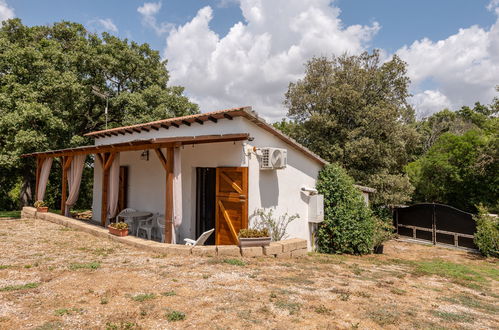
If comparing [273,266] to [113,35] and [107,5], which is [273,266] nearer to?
[107,5]

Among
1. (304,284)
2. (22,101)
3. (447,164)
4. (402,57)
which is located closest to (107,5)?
(22,101)

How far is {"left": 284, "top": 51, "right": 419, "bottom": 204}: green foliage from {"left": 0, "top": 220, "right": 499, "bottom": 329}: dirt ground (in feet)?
25.7

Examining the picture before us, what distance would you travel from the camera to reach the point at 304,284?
5.33m

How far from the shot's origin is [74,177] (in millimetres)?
11406

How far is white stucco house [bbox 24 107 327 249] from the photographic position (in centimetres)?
746

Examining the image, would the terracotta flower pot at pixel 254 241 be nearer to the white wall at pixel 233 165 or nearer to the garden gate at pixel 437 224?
the white wall at pixel 233 165

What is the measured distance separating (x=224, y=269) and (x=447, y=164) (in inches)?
599

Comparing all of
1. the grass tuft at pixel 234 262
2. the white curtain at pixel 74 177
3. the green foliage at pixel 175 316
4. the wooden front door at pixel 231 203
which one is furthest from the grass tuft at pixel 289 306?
the white curtain at pixel 74 177

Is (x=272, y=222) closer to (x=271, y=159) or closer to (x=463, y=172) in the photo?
(x=271, y=159)

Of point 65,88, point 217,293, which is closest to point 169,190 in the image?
point 217,293

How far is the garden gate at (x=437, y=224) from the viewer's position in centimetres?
1300

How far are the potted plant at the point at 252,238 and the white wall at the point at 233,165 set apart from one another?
719mm

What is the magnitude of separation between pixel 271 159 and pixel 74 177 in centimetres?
827

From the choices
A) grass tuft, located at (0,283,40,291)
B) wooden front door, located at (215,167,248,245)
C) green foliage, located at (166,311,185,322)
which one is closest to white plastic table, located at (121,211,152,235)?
wooden front door, located at (215,167,248,245)
